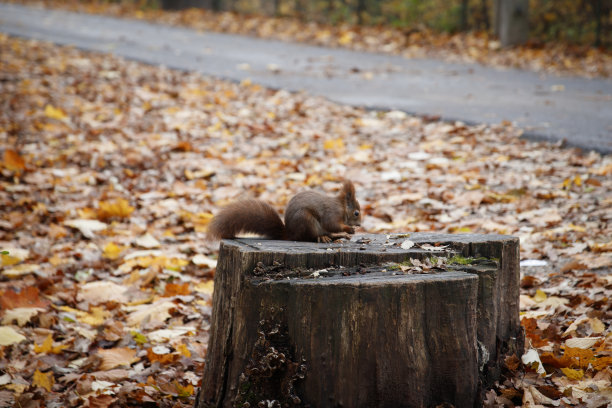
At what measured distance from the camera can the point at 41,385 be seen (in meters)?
3.17

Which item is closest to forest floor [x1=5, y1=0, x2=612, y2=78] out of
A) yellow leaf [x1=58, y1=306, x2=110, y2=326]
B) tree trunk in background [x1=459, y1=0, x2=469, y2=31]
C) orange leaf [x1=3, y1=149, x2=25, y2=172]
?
tree trunk in background [x1=459, y1=0, x2=469, y2=31]

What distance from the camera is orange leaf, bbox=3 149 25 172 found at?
6.28 meters

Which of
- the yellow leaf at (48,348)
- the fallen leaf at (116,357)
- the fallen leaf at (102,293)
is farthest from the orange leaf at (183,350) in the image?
the fallen leaf at (102,293)

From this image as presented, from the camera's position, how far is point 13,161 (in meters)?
6.37

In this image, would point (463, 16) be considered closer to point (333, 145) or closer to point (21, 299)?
point (333, 145)

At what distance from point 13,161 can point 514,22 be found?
397 inches

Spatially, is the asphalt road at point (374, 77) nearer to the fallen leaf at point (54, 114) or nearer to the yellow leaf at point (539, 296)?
the yellow leaf at point (539, 296)

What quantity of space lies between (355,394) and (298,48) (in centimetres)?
1174

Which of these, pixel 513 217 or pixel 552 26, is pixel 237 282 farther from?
pixel 552 26

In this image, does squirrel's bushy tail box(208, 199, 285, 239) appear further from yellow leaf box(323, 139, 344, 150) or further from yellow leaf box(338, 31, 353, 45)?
yellow leaf box(338, 31, 353, 45)

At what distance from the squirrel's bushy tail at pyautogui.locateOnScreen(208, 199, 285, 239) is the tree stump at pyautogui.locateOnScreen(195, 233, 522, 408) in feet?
1.05

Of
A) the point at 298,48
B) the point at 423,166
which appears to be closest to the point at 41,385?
the point at 423,166

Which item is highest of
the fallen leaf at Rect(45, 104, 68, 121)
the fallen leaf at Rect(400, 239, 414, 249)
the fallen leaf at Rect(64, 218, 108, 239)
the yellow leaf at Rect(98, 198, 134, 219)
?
the fallen leaf at Rect(45, 104, 68, 121)

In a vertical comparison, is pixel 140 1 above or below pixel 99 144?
above
